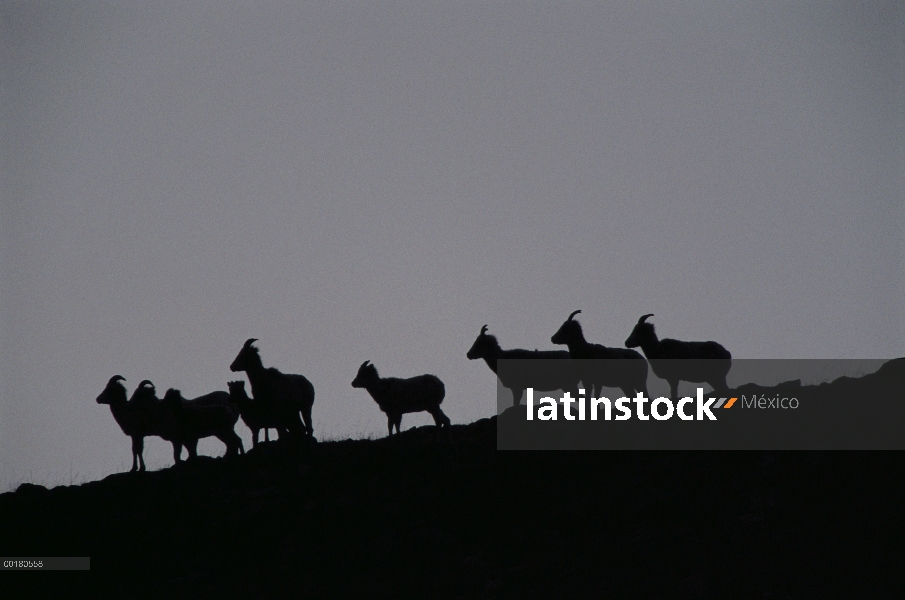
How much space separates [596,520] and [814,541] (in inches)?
133

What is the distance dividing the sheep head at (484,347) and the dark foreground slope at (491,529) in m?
3.13

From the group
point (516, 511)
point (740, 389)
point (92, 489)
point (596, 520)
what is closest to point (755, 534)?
point (596, 520)

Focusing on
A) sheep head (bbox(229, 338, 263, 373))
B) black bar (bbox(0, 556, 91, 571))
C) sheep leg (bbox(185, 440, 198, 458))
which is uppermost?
sheep head (bbox(229, 338, 263, 373))

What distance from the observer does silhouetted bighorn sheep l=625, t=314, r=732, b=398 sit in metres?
21.4

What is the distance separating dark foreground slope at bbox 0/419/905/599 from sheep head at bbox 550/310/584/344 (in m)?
3.49

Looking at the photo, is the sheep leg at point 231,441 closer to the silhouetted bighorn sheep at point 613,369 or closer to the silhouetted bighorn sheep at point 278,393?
the silhouetted bighorn sheep at point 278,393

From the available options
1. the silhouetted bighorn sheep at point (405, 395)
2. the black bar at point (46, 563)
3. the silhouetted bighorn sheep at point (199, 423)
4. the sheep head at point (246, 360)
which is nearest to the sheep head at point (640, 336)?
the silhouetted bighorn sheep at point (405, 395)

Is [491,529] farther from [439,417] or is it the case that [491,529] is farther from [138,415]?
[138,415]

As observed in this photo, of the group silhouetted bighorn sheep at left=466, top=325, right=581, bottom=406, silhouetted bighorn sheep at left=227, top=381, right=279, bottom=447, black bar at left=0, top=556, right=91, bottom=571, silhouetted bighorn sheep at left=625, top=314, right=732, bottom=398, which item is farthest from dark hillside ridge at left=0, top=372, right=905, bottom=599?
silhouetted bighorn sheep at left=625, top=314, right=732, bottom=398

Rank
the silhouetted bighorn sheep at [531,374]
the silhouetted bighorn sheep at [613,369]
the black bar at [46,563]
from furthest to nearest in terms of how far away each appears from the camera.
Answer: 1. the silhouetted bighorn sheep at [531,374]
2. the silhouetted bighorn sheep at [613,369]
3. the black bar at [46,563]

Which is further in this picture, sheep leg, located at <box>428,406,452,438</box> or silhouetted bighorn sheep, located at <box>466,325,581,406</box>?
Answer: sheep leg, located at <box>428,406,452,438</box>

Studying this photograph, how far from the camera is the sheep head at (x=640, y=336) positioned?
2233 centimetres

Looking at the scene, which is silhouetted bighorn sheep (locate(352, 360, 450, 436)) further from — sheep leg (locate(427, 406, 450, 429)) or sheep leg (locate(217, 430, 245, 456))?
sheep leg (locate(217, 430, 245, 456))

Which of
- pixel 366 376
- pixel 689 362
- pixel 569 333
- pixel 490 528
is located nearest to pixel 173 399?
pixel 366 376
